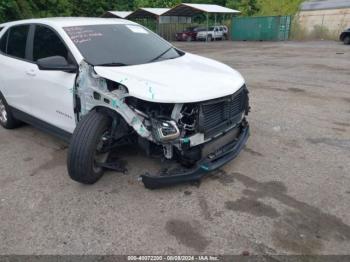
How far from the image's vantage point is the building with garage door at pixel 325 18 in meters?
30.9

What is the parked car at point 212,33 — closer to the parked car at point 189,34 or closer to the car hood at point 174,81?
the parked car at point 189,34

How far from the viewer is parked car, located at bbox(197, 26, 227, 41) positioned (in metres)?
33.0

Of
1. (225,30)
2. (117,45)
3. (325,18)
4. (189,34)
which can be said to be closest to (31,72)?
(117,45)

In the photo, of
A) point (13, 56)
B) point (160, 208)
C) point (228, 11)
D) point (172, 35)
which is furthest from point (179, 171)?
point (172, 35)

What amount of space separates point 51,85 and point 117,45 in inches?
37.9

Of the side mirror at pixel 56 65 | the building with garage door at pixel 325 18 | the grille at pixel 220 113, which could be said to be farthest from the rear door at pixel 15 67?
the building with garage door at pixel 325 18

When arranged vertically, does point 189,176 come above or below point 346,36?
below

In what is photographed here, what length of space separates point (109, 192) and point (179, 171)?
0.80m

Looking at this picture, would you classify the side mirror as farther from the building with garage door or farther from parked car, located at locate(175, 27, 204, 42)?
the building with garage door

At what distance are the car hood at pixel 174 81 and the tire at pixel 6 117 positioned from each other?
8.05ft

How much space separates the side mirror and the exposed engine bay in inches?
8.8

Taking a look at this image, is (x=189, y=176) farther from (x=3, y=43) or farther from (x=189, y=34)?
(x=189, y=34)

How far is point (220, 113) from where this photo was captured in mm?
3652

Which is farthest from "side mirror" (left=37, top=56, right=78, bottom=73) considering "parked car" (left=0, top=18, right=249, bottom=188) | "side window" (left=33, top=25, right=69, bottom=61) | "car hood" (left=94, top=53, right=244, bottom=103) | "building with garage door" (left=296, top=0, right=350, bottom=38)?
"building with garage door" (left=296, top=0, right=350, bottom=38)
